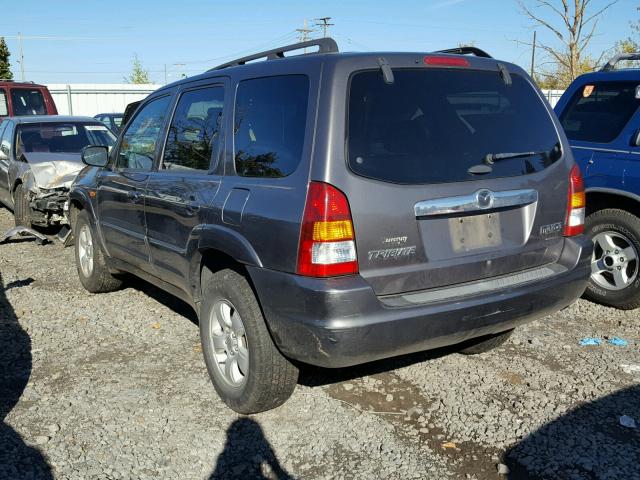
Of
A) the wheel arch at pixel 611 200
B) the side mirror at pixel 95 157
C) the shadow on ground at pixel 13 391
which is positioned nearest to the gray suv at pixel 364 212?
the shadow on ground at pixel 13 391

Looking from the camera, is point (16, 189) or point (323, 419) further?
point (16, 189)

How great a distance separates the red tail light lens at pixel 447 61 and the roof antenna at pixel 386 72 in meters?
0.26

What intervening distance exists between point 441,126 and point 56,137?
7.73 metres

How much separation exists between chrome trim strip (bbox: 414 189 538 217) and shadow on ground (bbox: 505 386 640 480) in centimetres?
125

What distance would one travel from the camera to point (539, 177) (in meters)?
3.44

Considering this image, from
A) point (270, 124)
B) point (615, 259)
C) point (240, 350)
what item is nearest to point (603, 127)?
point (615, 259)

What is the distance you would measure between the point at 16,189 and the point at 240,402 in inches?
271

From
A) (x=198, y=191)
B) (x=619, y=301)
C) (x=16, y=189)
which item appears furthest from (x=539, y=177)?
(x=16, y=189)

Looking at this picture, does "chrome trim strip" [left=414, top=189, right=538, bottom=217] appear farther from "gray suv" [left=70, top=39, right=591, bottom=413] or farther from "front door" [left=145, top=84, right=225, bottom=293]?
"front door" [left=145, top=84, right=225, bottom=293]

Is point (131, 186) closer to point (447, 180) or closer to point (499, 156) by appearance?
point (447, 180)

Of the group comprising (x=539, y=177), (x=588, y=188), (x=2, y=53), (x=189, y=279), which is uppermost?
(x=2, y=53)

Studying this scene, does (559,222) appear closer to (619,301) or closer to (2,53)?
(619,301)

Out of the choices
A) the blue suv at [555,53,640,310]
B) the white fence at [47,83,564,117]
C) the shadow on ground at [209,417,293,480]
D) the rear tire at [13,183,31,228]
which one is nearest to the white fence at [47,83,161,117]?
the white fence at [47,83,564,117]

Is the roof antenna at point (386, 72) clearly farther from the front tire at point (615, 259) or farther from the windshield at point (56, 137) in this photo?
the windshield at point (56, 137)
